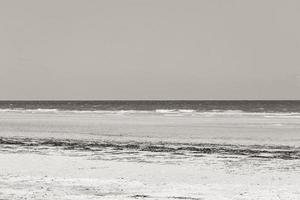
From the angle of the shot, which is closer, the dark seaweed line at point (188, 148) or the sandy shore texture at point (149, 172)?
the sandy shore texture at point (149, 172)

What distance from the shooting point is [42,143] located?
2541 cm

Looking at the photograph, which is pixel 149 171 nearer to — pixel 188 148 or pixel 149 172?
pixel 149 172

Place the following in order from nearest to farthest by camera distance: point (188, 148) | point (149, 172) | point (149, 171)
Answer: point (149, 172) → point (149, 171) → point (188, 148)

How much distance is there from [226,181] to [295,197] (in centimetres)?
258

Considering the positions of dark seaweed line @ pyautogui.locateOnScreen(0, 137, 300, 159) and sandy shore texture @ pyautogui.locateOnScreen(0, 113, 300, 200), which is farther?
dark seaweed line @ pyautogui.locateOnScreen(0, 137, 300, 159)

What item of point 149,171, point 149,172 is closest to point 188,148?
point 149,171

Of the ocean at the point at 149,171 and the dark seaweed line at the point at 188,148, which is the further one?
the dark seaweed line at the point at 188,148

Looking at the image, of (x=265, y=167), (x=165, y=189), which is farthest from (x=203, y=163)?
(x=165, y=189)

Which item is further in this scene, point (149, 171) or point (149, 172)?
point (149, 171)

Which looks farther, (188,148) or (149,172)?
(188,148)

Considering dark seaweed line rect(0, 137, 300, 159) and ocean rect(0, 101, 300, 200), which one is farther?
dark seaweed line rect(0, 137, 300, 159)

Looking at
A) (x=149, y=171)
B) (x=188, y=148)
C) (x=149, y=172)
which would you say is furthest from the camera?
(x=188, y=148)

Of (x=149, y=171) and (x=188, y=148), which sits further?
(x=188, y=148)

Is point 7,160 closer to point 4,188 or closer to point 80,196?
point 4,188
